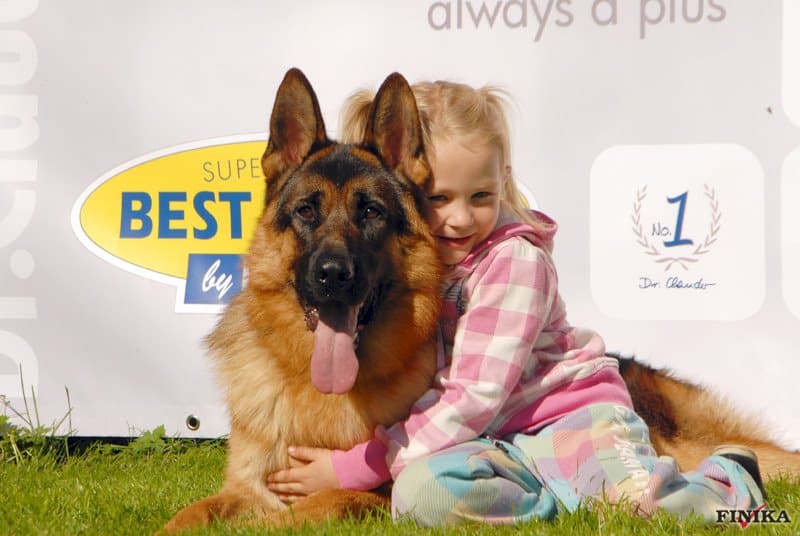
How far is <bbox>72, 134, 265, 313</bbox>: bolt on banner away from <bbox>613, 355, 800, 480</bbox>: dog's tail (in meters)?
2.32

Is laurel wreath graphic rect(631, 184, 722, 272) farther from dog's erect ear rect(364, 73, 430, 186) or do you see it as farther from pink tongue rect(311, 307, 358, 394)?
pink tongue rect(311, 307, 358, 394)

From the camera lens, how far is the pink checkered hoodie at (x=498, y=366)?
128 inches

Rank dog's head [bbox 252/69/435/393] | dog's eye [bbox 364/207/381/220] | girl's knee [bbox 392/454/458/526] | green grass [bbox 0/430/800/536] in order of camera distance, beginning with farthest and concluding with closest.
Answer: dog's eye [bbox 364/207/381/220]
dog's head [bbox 252/69/435/393]
girl's knee [bbox 392/454/458/526]
green grass [bbox 0/430/800/536]

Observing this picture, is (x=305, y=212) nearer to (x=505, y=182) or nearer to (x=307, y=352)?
(x=307, y=352)

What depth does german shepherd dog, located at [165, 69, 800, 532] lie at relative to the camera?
3.27m

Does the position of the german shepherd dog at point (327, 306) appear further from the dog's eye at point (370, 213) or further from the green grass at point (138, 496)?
the green grass at point (138, 496)

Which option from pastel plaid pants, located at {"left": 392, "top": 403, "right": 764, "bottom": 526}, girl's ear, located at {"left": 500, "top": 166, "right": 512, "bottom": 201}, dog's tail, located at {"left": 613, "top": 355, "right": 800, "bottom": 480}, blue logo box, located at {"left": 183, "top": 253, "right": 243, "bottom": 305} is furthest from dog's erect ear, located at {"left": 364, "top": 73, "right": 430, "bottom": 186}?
blue logo box, located at {"left": 183, "top": 253, "right": 243, "bottom": 305}

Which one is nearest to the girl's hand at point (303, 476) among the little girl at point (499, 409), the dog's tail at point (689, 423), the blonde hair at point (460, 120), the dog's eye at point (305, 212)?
the little girl at point (499, 409)

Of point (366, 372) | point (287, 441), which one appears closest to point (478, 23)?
point (366, 372)

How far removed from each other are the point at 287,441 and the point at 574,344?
1.27 meters

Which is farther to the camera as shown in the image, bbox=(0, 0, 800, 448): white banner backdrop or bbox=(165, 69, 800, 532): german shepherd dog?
bbox=(0, 0, 800, 448): white banner backdrop

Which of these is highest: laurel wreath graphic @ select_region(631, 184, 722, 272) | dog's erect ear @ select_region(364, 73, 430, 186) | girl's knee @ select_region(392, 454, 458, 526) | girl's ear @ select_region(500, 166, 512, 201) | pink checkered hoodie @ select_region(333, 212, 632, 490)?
dog's erect ear @ select_region(364, 73, 430, 186)

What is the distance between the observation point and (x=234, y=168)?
5000mm

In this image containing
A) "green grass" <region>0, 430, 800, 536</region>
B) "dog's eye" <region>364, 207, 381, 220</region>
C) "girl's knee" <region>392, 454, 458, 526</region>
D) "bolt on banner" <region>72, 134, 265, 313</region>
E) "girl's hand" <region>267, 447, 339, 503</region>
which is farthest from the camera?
"bolt on banner" <region>72, 134, 265, 313</region>
